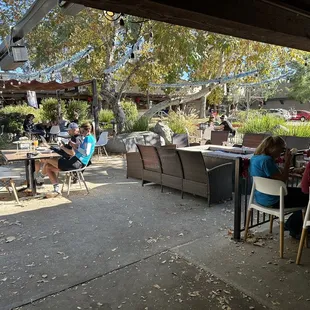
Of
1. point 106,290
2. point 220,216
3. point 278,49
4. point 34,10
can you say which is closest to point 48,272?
point 106,290

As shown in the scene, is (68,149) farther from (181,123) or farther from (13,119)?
(13,119)

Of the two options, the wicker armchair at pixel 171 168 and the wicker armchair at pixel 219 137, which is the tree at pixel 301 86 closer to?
the wicker armchair at pixel 219 137

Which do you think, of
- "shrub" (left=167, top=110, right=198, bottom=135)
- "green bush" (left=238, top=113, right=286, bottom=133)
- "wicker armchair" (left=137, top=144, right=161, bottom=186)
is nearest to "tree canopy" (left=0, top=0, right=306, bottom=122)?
"shrub" (left=167, top=110, right=198, bottom=135)

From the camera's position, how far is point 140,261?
2961 mm

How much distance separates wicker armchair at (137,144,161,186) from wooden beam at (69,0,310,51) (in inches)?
117

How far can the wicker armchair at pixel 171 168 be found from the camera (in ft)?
16.5

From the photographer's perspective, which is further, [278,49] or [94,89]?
[278,49]

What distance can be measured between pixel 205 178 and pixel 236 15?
107 inches

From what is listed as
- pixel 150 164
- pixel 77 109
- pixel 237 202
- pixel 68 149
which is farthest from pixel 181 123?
pixel 237 202

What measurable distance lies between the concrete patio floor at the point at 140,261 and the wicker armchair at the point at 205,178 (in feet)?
0.66

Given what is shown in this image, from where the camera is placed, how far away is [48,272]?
278cm

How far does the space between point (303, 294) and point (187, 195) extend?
2.91m

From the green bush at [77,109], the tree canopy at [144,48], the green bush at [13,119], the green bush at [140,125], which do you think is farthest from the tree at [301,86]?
the green bush at [13,119]

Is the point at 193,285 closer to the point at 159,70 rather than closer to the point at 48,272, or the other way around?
the point at 48,272
